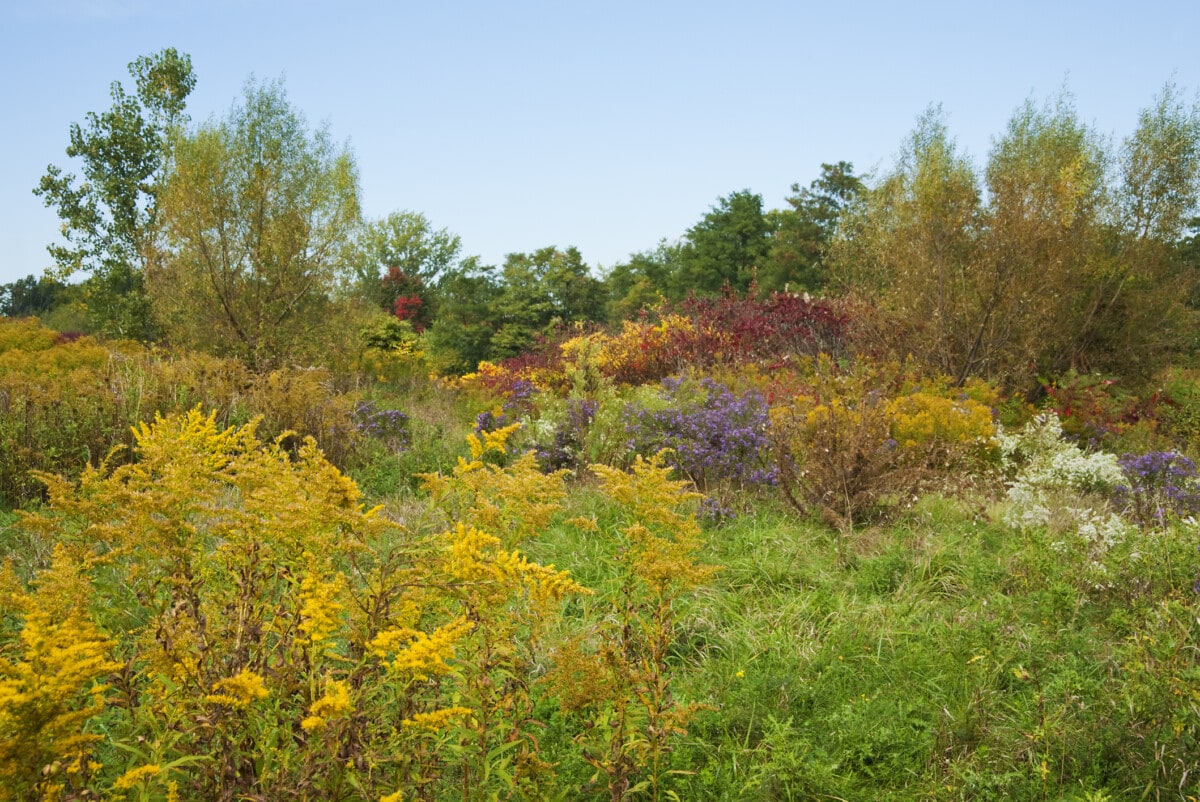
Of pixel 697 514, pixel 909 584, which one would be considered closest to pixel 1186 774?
pixel 909 584

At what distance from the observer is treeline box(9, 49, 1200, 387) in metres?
10.4

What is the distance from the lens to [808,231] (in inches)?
1070

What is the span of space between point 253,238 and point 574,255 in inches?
438

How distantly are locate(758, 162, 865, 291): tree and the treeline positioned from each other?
2.76 m

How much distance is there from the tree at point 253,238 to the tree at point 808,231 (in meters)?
15.6

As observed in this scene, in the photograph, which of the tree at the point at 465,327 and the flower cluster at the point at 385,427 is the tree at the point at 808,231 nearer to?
the tree at the point at 465,327

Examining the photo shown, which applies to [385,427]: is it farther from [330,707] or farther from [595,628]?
[330,707]

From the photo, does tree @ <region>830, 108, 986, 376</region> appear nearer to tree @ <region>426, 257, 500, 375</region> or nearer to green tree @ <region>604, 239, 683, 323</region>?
tree @ <region>426, 257, 500, 375</region>

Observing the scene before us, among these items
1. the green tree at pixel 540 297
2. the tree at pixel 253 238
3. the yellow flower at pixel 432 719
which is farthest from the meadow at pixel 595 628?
the green tree at pixel 540 297

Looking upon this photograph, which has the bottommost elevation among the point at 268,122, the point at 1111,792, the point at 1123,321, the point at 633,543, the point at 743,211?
the point at 1111,792

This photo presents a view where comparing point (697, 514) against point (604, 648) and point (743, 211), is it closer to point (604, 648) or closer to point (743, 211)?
point (604, 648)

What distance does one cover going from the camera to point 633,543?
2.32 m

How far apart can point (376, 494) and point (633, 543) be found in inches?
164

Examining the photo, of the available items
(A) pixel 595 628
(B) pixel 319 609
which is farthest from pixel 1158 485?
(B) pixel 319 609
